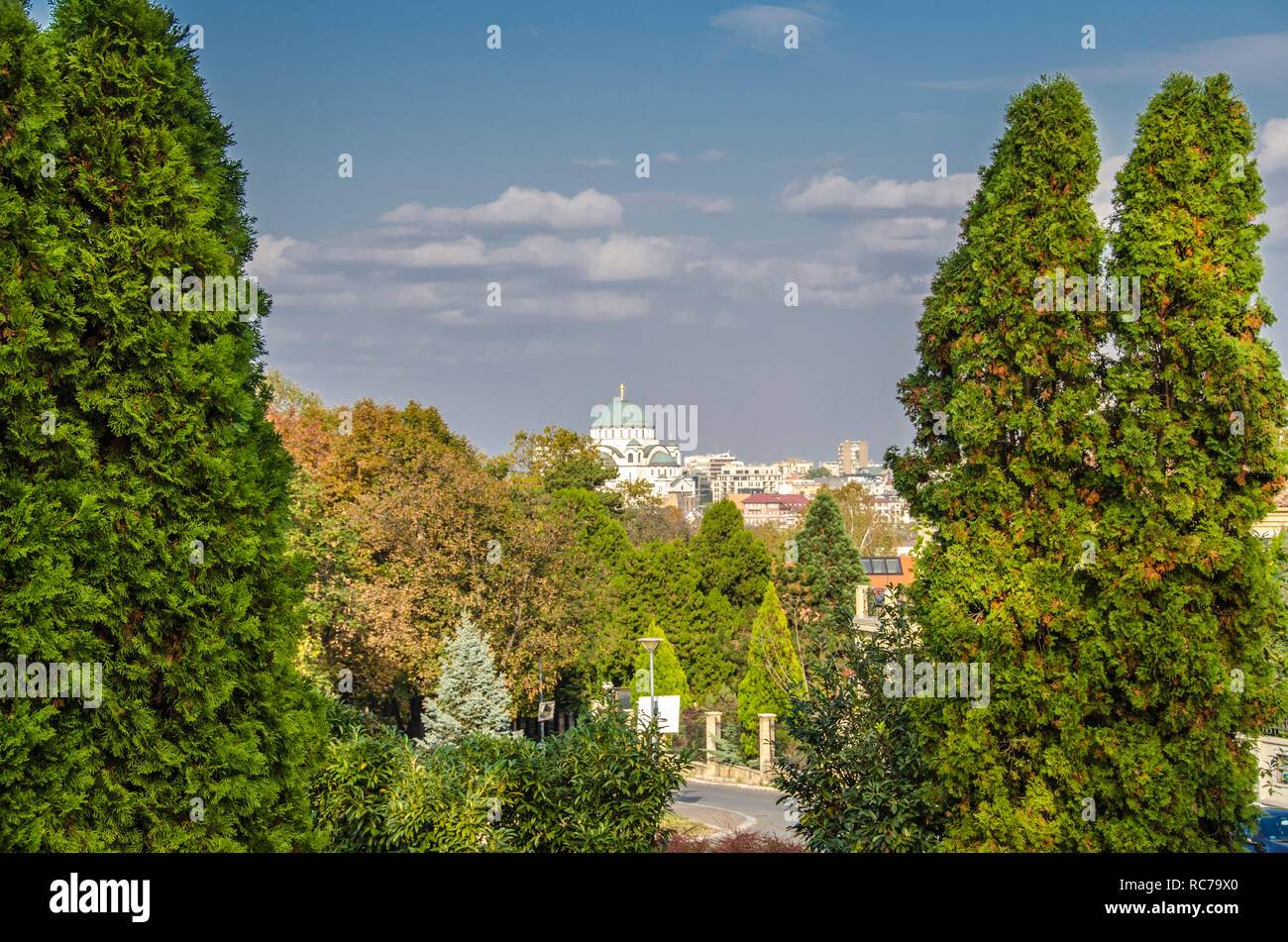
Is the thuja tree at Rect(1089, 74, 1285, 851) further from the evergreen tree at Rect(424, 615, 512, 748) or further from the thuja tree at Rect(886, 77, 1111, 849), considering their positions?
the evergreen tree at Rect(424, 615, 512, 748)

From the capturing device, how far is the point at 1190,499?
317 inches

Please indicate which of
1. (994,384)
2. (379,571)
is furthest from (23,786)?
(379,571)

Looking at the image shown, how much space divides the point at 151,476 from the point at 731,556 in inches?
1470

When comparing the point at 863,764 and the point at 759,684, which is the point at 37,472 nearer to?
the point at 863,764

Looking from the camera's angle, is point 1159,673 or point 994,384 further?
point 994,384

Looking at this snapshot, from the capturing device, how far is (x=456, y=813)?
31.2ft

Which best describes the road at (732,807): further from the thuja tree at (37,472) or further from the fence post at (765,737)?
the thuja tree at (37,472)

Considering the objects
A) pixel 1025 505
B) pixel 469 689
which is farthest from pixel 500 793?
pixel 469 689

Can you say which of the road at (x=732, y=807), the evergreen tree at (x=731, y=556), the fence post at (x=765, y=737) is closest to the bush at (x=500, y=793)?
the road at (x=732, y=807)

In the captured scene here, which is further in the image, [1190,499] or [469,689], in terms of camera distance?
[469,689]

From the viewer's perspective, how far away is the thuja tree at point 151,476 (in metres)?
6.28

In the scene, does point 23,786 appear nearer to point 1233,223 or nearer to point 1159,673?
point 1159,673
